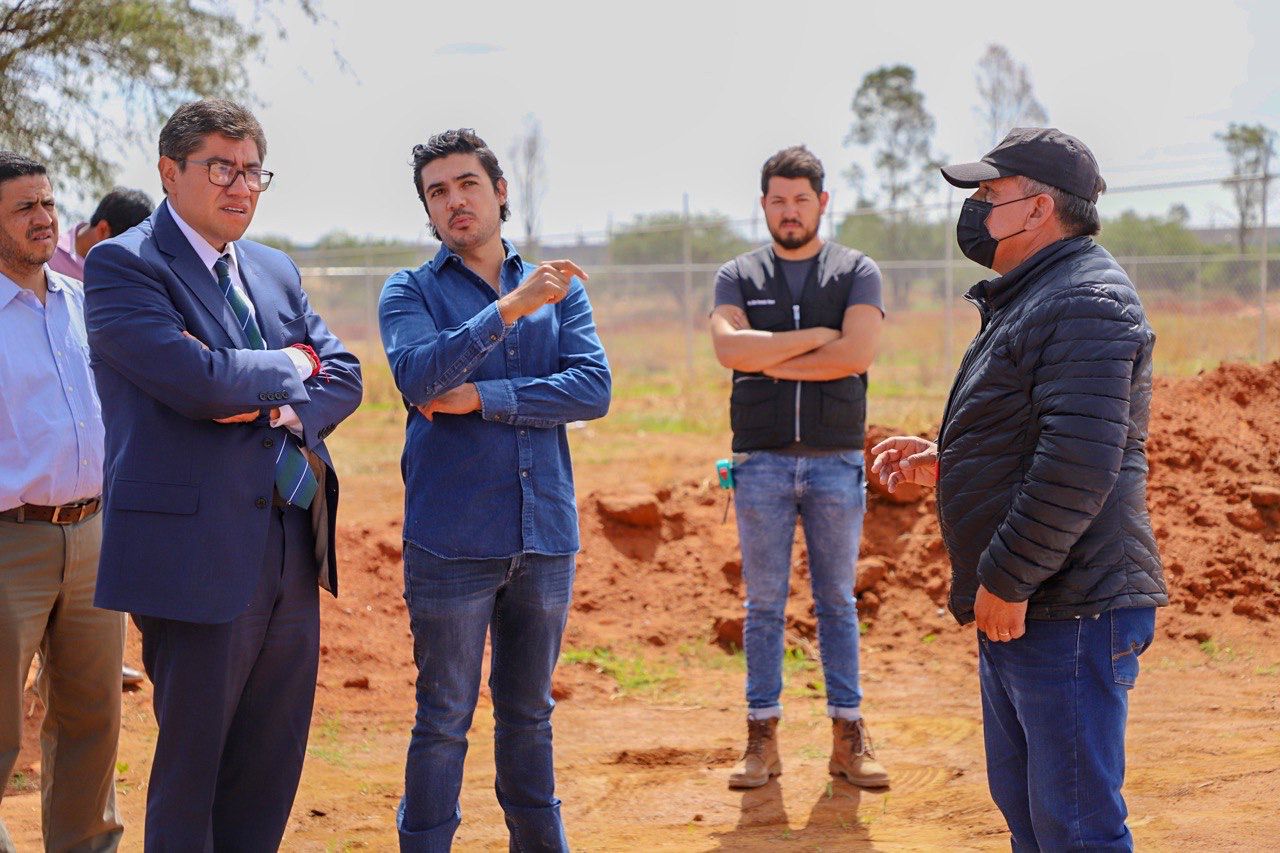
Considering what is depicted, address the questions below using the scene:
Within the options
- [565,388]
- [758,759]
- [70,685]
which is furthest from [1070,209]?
[70,685]

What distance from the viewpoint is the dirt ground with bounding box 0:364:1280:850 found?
16.7ft

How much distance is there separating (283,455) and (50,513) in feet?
3.54

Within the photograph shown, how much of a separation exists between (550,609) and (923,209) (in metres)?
14.8

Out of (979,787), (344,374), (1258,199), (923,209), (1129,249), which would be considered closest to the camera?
(344,374)

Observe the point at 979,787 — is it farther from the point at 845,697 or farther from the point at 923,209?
the point at 923,209

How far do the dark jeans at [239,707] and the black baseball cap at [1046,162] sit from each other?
2.25m

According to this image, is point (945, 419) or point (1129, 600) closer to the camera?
point (1129, 600)

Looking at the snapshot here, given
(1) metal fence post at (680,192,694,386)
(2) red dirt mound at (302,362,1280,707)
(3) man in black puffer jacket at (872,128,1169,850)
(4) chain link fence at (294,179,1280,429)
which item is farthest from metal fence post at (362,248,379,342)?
(3) man in black puffer jacket at (872,128,1169,850)

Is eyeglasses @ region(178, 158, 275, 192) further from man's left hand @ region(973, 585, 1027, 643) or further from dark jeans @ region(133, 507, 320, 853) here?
man's left hand @ region(973, 585, 1027, 643)

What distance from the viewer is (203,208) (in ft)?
12.3

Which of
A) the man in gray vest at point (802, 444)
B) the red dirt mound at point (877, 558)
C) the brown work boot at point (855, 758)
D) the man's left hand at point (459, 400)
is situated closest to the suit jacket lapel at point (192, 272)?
the man's left hand at point (459, 400)

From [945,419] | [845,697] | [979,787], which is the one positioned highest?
[945,419]

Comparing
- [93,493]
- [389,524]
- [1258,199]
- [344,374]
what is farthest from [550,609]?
[1258,199]

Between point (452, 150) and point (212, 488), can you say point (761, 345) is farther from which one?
point (212, 488)
